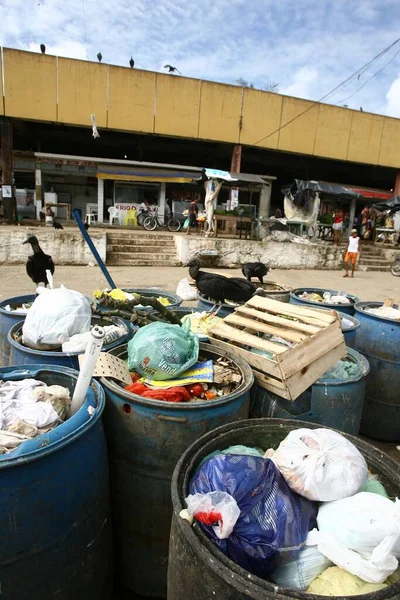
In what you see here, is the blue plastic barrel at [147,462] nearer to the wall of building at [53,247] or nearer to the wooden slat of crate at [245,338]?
the wooden slat of crate at [245,338]

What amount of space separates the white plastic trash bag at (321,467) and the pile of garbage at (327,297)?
2960mm

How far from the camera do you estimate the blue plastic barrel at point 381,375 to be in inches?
135

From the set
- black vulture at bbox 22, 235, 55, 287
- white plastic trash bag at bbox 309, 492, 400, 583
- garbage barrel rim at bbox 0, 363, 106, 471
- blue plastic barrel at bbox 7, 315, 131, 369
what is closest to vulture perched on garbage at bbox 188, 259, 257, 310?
blue plastic barrel at bbox 7, 315, 131, 369

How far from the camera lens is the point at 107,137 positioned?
57.8 ft

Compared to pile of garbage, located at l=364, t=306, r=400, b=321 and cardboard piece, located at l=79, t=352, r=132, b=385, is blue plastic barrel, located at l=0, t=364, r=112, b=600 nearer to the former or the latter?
cardboard piece, located at l=79, t=352, r=132, b=385

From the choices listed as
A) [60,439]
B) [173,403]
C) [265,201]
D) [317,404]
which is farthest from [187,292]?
[265,201]

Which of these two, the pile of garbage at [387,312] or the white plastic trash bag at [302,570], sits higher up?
the pile of garbage at [387,312]

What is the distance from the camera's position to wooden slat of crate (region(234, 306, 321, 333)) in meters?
2.55

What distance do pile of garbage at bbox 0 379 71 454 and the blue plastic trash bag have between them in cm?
71

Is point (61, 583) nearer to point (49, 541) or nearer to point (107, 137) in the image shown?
point (49, 541)

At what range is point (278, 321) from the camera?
271 cm

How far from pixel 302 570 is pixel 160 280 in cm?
871

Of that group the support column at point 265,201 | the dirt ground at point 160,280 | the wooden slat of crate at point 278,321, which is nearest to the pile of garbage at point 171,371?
the wooden slat of crate at point 278,321

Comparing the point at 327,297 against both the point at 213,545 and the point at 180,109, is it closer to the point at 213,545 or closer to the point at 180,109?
the point at 213,545
